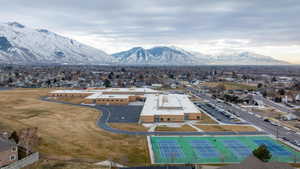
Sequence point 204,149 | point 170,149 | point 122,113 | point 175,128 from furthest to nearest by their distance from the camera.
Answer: point 122,113 → point 175,128 → point 204,149 → point 170,149

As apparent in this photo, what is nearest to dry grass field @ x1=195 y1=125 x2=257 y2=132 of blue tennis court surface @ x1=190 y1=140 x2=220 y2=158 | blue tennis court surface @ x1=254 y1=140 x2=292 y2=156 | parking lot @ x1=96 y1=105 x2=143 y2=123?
A: blue tennis court surface @ x1=254 y1=140 x2=292 y2=156

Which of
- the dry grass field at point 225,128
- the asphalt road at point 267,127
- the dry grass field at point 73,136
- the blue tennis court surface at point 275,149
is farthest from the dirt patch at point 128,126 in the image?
the asphalt road at point 267,127

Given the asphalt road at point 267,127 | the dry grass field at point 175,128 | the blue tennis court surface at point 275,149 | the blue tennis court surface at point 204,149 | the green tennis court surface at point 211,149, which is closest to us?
the green tennis court surface at point 211,149

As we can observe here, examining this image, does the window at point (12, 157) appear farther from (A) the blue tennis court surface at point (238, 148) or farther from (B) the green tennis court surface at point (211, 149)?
(A) the blue tennis court surface at point (238, 148)

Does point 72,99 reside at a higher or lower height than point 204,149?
higher

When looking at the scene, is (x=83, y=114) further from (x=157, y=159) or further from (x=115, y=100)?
(x=157, y=159)

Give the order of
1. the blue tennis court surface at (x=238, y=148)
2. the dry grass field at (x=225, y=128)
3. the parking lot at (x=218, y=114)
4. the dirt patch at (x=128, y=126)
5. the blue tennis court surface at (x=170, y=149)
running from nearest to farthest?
the blue tennis court surface at (x=170, y=149) < the blue tennis court surface at (x=238, y=148) < the dirt patch at (x=128, y=126) < the dry grass field at (x=225, y=128) < the parking lot at (x=218, y=114)

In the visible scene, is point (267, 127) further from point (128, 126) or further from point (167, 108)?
point (128, 126)

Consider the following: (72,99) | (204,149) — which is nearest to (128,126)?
(204,149)

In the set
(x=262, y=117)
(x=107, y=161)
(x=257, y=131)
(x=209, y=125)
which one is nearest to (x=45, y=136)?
(x=107, y=161)
